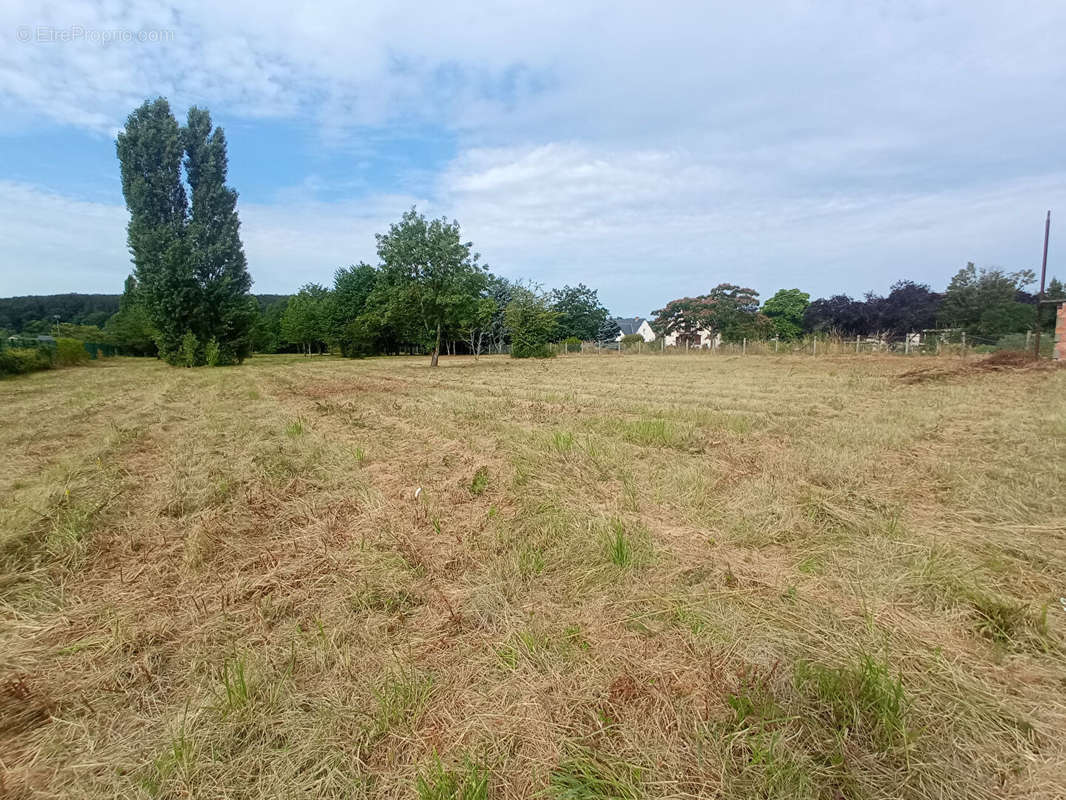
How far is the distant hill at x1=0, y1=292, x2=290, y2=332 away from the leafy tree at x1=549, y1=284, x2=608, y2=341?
1864 inches

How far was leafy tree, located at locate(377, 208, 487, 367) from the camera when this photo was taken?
947 inches

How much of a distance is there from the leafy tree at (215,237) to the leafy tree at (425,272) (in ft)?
37.5

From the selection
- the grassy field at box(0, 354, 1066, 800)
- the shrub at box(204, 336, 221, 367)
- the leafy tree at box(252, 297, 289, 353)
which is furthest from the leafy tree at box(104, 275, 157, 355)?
the grassy field at box(0, 354, 1066, 800)

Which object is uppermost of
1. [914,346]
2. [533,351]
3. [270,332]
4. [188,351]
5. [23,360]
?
[270,332]

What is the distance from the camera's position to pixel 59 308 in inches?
3593

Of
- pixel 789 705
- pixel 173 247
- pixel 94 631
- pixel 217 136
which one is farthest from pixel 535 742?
pixel 217 136

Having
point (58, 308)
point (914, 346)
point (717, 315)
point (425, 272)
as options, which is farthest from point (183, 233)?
point (58, 308)

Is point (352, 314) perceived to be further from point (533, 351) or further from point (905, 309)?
point (905, 309)

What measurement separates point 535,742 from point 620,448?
13.4ft

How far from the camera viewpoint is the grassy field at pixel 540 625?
5.22 feet

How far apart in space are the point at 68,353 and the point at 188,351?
5833mm

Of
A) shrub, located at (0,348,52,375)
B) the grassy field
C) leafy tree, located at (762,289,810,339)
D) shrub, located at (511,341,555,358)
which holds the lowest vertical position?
the grassy field

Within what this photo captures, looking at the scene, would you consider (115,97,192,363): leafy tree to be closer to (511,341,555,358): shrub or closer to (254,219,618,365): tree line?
(254,219,618,365): tree line

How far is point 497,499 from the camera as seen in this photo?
4.18 meters
